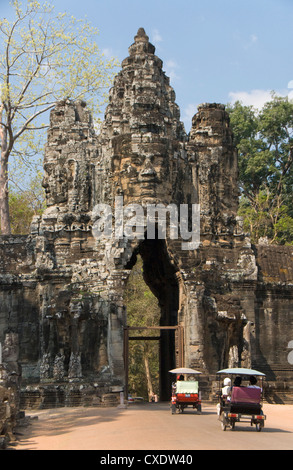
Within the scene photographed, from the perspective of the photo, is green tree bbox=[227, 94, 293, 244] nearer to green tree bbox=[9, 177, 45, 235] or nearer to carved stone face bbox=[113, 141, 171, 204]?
green tree bbox=[9, 177, 45, 235]

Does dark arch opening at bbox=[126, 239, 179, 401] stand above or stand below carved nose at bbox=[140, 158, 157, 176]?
below

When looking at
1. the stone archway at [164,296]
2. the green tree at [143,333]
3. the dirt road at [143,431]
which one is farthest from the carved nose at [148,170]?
the green tree at [143,333]

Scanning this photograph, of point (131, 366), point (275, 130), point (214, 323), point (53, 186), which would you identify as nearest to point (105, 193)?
point (53, 186)

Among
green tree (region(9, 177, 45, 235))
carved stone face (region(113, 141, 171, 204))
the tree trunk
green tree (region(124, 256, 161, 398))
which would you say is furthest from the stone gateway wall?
green tree (region(9, 177, 45, 235))

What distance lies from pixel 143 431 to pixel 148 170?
37.6 ft

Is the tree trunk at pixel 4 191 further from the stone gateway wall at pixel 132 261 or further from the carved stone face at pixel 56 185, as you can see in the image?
the carved stone face at pixel 56 185

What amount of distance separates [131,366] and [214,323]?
17030 mm

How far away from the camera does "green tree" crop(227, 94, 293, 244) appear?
151 ft

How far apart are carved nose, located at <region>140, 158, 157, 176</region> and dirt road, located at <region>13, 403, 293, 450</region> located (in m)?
7.62

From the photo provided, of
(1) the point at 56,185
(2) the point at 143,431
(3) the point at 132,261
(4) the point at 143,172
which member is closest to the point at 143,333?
(3) the point at 132,261

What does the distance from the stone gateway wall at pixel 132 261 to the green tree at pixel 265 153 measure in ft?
57.8

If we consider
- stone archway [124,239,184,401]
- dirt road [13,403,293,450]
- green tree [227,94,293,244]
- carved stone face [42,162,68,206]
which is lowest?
dirt road [13,403,293,450]

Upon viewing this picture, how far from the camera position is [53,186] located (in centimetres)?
2697
